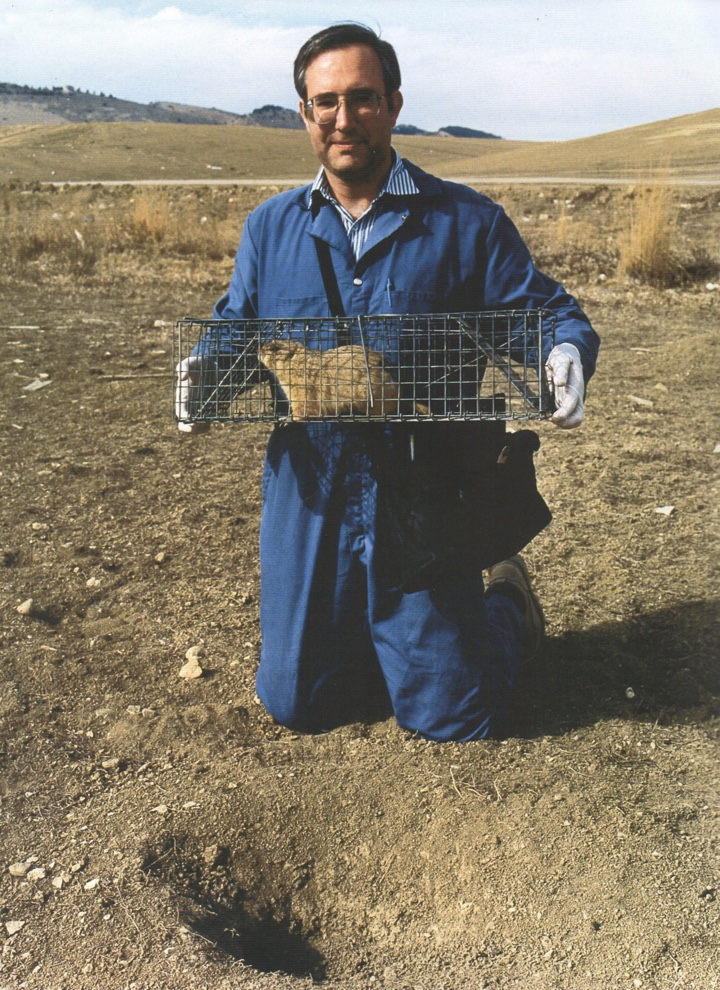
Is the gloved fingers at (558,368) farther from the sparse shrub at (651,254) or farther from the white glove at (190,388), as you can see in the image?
the sparse shrub at (651,254)

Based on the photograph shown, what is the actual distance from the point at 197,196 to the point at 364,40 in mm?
13049

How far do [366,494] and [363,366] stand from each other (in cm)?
48

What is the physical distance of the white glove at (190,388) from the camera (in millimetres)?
2502

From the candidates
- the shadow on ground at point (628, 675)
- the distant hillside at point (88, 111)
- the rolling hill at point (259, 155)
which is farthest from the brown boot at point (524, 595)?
the rolling hill at point (259, 155)

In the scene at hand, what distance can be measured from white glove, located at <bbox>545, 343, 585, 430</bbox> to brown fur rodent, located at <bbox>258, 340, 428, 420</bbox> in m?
0.33

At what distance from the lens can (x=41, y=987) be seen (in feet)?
6.66

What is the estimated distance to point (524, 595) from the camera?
10.6ft

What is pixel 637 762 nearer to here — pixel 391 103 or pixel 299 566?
pixel 299 566

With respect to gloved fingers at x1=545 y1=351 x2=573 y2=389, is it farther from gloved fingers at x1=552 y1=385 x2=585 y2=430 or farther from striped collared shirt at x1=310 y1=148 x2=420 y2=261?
striped collared shirt at x1=310 y1=148 x2=420 y2=261

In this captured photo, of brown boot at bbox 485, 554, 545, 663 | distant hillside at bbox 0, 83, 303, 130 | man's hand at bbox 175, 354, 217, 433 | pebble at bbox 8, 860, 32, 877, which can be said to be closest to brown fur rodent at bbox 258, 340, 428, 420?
man's hand at bbox 175, 354, 217, 433

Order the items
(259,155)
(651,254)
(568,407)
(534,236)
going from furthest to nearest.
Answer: (259,155) → (534,236) → (651,254) → (568,407)

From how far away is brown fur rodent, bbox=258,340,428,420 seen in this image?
234 centimetres

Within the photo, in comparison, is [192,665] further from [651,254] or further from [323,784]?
[651,254]

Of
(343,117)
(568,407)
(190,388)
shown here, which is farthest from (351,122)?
(568,407)
